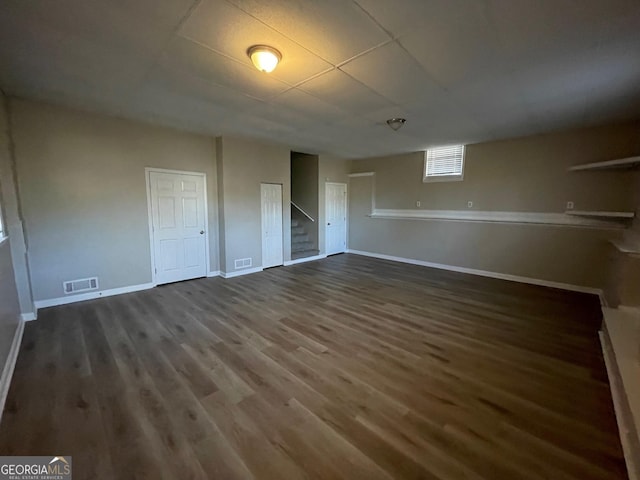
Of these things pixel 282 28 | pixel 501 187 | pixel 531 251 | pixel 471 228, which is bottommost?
pixel 531 251

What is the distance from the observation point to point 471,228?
5.60 meters

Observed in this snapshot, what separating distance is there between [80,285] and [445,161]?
710 cm

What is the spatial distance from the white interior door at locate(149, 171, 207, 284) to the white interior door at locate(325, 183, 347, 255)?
3.31 m

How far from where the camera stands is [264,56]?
7.19 feet

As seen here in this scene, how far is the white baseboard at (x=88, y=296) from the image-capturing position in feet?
12.0

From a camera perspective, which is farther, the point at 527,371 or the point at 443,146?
the point at 443,146

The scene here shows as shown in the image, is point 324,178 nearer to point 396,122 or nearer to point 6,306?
point 396,122

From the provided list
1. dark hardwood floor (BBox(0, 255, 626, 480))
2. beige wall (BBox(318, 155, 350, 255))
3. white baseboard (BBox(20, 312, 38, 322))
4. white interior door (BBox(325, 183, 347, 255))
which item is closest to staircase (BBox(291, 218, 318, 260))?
beige wall (BBox(318, 155, 350, 255))

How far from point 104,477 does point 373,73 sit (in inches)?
140

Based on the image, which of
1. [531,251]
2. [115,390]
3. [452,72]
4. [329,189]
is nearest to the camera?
[115,390]

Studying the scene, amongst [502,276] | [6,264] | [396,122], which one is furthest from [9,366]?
[502,276]

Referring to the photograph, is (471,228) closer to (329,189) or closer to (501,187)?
(501,187)

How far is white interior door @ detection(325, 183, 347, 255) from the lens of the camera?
24.0 ft

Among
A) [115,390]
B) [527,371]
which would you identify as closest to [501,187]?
[527,371]
